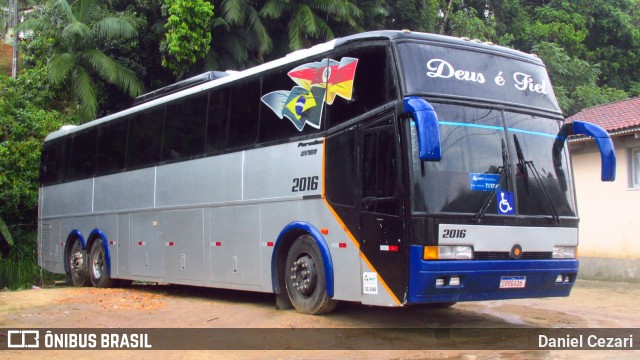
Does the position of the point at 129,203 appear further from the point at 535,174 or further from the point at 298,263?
the point at 535,174

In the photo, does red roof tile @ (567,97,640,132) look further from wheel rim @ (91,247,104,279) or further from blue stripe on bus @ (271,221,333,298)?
wheel rim @ (91,247,104,279)

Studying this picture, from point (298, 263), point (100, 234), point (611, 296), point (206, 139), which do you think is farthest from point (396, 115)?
point (100, 234)

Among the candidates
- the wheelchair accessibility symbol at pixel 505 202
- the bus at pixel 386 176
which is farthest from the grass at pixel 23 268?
the wheelchair accessibility symbol at pixel 505 202

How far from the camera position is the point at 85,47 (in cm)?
2297

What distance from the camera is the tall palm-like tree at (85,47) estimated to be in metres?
21.9

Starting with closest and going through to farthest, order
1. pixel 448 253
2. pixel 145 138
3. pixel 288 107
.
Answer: pixel 448 253 → pixel 288 107 → pixel 145 138

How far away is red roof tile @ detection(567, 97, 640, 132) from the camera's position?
51.3ft

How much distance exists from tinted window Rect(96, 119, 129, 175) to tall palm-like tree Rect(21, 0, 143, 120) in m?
6.89

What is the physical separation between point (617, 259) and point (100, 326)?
11826 millimetres

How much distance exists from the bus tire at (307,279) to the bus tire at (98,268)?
22.9 ft

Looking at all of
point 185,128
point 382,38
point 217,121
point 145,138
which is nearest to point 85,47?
point 145,138

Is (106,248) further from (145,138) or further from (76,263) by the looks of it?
(145,138)

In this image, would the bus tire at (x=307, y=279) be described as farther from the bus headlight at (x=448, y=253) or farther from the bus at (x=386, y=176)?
the bus headlight at (x=448, y=253)

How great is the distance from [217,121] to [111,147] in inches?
179
